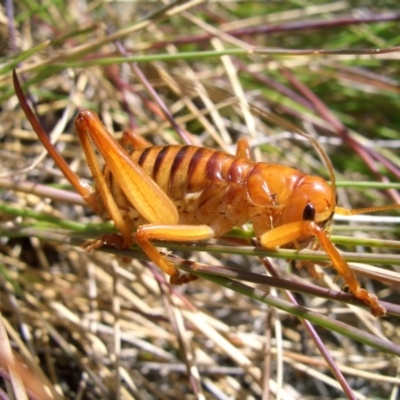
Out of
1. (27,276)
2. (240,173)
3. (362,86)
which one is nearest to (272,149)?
(362,86)

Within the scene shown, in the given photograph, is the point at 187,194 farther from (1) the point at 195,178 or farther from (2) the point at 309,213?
(2) the point at 309,213

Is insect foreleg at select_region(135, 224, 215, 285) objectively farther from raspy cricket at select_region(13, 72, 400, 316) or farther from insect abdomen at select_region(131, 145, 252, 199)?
insect abdomen at select_region(131, 145, 252, 199)

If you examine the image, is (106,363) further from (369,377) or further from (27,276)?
(369,377)

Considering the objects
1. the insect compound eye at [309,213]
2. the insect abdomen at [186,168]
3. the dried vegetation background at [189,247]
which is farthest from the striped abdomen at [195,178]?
the insect compound eye at [309,213]

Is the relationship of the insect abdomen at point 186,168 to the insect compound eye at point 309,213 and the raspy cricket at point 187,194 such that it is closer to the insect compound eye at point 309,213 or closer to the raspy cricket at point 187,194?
the raspy cricket at point 187,194

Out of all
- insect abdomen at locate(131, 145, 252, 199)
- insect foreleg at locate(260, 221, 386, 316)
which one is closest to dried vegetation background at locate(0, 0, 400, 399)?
insect foreleg at locate(260, 221, 386, 316)

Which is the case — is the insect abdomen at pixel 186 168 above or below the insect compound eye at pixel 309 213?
above
